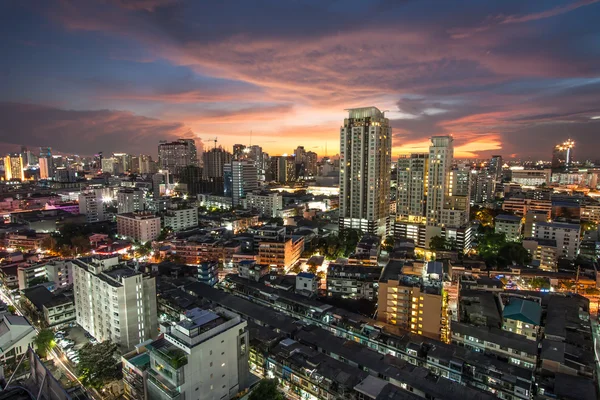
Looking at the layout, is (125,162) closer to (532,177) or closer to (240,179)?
(240,179)

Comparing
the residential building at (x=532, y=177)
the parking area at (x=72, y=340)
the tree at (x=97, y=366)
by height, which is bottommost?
the parking area at (x=72, y=340)

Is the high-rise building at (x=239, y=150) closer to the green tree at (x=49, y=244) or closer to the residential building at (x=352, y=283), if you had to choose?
the green tree at (x=49, y=244)


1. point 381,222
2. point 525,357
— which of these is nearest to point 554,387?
point 525,357

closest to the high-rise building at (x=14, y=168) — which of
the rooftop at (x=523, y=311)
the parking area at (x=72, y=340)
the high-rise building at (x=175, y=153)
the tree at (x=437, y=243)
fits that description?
the high-rise building at (x=175, y=153)

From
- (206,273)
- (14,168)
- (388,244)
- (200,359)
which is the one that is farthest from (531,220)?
(14,168)

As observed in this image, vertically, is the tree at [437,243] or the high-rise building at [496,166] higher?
the high-rise building at [496,166]

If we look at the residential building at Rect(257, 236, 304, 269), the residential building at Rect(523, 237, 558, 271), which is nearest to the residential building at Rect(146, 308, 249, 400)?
the residential building at Rect(257, 236, 304, 269)
